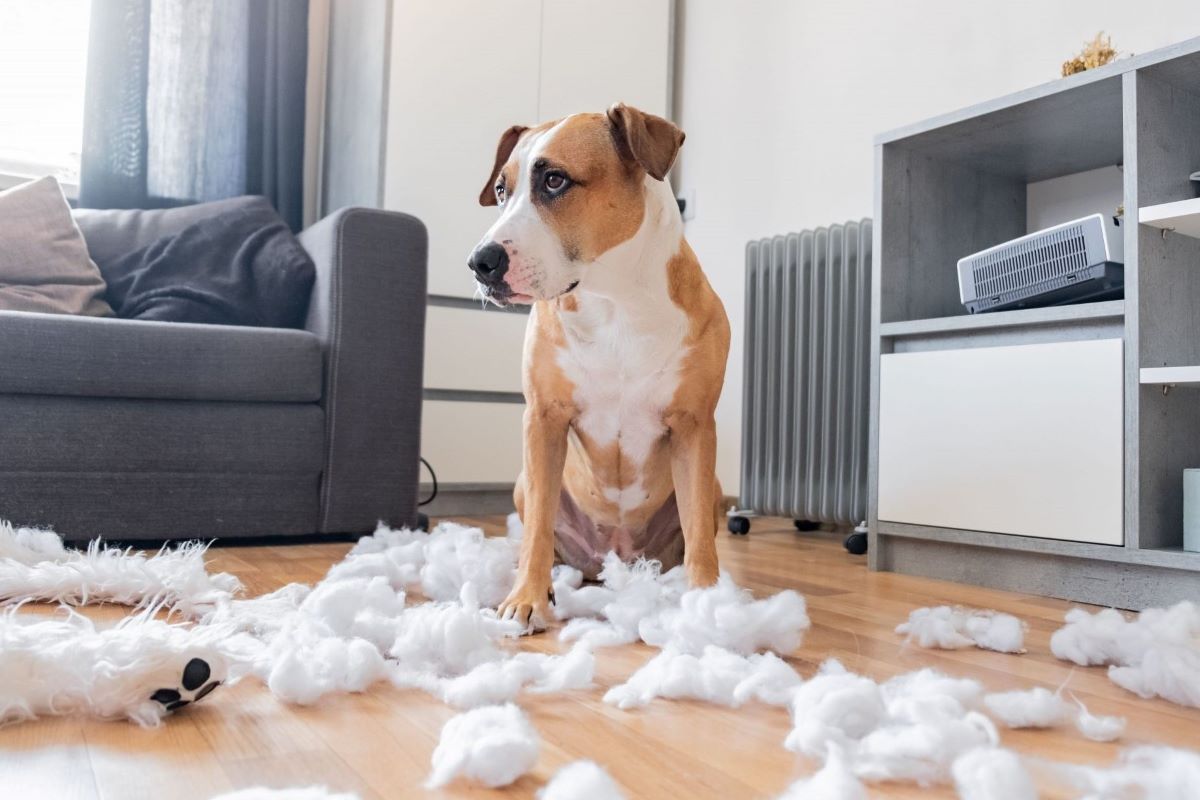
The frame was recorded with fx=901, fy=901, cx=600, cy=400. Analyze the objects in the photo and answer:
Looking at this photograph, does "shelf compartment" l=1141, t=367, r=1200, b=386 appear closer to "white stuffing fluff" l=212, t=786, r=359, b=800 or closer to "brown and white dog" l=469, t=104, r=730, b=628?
"brown and white dog" l=469, t=104, r=730, b=628

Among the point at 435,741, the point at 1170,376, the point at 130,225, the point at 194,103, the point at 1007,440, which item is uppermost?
the point at 194,103

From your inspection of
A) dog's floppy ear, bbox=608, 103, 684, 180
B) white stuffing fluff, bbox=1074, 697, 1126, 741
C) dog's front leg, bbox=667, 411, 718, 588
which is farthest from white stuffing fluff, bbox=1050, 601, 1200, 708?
dog's floppy ear, bbox=608, 103, 684, 180

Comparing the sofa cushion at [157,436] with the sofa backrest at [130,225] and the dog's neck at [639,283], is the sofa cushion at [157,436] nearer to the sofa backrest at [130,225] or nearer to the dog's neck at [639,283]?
the sofa backrest at [130,225]

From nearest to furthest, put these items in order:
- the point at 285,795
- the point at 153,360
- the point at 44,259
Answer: the point at 285,795 < the point at 153,360 < the point at 44,259

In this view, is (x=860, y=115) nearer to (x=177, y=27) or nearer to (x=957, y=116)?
(x=957, y=116)

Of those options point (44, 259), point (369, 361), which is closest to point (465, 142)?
point (369, 361)

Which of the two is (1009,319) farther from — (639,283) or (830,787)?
(830,787)

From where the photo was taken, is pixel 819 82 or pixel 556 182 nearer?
pixel 556 182

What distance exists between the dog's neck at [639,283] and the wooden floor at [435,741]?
Answer: 0.48 metres

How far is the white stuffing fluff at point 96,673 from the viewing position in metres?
0.80

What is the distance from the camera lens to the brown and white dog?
124 centimetres

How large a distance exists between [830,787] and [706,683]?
0.29 meters

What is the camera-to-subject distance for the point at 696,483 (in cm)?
139

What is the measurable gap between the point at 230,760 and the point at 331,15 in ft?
10.8
